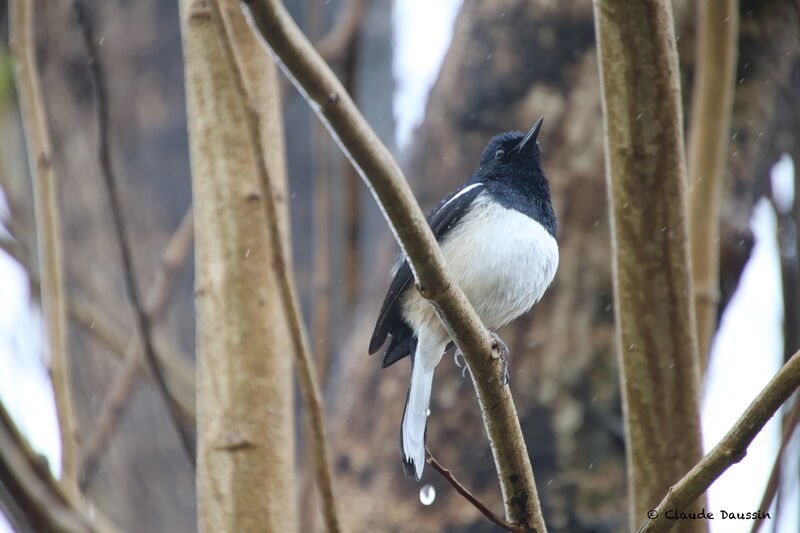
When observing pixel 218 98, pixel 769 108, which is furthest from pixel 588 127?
pixel 218 98

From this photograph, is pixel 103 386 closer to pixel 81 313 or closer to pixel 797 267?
pixel 81 313

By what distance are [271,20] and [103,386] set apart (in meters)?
4.05

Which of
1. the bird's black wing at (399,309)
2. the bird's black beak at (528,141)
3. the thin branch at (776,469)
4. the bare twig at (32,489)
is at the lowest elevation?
the thin branch at (776,469)

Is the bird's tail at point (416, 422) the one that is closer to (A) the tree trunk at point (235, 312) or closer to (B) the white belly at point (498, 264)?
(B) the white belly at point (498, 264)

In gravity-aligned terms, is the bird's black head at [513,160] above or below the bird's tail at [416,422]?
above

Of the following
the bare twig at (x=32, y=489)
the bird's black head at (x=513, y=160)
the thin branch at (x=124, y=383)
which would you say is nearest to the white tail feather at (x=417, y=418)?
the bird's black head at (x=513, y=160)

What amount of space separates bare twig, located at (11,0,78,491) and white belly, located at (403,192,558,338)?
101 cm

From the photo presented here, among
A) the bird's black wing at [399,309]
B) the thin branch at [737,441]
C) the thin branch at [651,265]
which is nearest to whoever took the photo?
the thin branch at [737,441]

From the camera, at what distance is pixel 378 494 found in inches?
138

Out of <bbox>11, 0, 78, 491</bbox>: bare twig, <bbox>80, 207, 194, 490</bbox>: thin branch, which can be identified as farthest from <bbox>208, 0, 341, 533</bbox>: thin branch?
<bbox>80, 207, 194, 490</bbox>: thin branch

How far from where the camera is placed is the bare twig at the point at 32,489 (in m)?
2.04

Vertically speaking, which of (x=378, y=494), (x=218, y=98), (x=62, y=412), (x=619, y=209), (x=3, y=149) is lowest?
(x=378, y=494)

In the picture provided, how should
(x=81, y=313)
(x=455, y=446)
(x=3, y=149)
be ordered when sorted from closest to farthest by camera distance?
(x=455, y=446), (x=81, y=313), (x=3, y=149)

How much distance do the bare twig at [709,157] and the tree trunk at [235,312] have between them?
1239 millimetres
